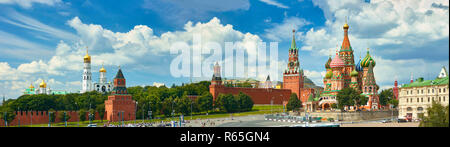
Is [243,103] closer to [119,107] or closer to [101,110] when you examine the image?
[119,107]

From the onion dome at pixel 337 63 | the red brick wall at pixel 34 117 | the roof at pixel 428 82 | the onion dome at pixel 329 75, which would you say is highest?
the onion dome at pixel 337 63

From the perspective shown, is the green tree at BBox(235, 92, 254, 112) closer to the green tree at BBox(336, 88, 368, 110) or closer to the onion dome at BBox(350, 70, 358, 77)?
the onion dome at BBox(350, 70, 358, 77)

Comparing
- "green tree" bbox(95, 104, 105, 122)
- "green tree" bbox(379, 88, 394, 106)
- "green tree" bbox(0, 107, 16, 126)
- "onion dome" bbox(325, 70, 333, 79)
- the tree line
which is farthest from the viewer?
"onion dome" bbox(325, 70, 333, 79)

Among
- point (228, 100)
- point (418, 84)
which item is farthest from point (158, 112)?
point (418, 84)

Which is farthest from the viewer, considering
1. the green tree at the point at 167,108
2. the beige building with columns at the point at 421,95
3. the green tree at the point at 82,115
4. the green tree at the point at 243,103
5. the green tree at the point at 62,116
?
the green tree at the point at 243,103

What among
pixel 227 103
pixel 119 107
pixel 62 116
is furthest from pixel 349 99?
pixel 62 116

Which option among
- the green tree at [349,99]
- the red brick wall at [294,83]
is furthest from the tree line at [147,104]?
the red brick wall at [294,83]

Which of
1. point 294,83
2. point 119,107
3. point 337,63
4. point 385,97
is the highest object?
point 337,63

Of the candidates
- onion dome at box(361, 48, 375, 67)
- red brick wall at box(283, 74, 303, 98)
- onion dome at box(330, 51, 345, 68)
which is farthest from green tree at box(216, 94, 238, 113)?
red brick wall at box(283, 74, 303, 98)

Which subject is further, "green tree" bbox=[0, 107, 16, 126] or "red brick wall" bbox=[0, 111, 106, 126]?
"red brick wall" bbox=[0, 111, 106, 126]

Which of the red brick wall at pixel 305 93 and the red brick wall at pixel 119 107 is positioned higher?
the red brick wall at pixel 305 93

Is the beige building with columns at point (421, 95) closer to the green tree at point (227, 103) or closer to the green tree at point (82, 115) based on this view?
the green tree at point (227, 103)
